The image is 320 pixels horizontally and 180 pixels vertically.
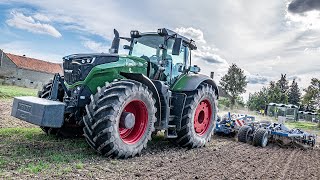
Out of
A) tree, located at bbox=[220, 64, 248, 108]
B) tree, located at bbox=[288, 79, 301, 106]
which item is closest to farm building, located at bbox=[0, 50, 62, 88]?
tree, located at bbox=[220, 64, 248, 108]

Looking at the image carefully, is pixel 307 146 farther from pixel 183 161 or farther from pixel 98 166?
pixel 98 166

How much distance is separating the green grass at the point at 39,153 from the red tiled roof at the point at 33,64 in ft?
170

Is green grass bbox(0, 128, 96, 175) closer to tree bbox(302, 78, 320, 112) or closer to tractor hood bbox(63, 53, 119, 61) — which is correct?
tractor hood bbox(63, 53, 119, 61)

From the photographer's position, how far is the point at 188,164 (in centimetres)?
646

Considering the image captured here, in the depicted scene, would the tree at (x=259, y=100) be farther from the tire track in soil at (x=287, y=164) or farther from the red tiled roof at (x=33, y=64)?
the tire track in soil at (x=287, y=164)

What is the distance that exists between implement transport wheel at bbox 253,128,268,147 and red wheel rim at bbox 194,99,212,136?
6.36 feet

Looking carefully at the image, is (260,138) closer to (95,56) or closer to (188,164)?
(188,164)

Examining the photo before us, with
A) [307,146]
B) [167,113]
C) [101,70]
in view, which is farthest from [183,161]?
[307,146]

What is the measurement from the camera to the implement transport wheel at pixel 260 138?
33.6 feet

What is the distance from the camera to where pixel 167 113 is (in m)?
7.30

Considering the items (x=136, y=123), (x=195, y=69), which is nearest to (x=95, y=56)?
(x=136, y=123)

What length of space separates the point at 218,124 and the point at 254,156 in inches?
131

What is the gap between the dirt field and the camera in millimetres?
5016

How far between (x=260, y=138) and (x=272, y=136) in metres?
1.07
